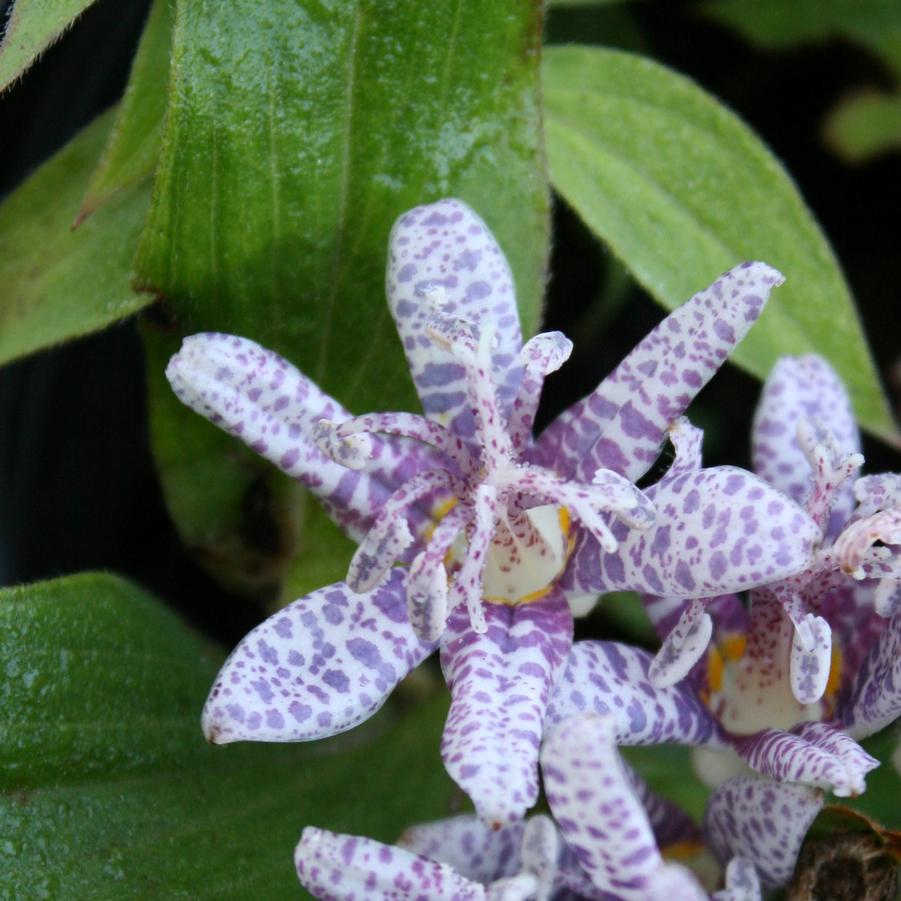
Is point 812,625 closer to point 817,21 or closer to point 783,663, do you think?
point 783,663

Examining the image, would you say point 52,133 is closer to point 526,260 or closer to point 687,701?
point 526,260

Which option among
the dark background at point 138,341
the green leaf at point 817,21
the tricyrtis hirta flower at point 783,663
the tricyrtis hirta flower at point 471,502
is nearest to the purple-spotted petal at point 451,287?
the tricyrtis hirta flower at point 471,502

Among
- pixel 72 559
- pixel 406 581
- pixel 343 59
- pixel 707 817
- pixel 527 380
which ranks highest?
pixel 343 59

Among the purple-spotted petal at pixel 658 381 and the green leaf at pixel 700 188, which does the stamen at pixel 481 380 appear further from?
the green leaf at pixel 700 188

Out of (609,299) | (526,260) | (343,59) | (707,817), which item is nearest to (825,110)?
(609,299)

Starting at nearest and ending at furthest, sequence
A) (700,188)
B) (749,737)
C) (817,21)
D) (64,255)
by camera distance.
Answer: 1. (749,737)
2. (64,255)
3. (700,188)
4. (817,21)

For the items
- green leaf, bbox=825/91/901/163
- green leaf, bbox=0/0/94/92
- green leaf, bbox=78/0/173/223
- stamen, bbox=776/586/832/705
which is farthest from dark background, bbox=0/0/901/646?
stamen, bbox=776/586/832/705

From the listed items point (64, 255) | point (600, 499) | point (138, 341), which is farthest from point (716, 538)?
point (138, 341)
